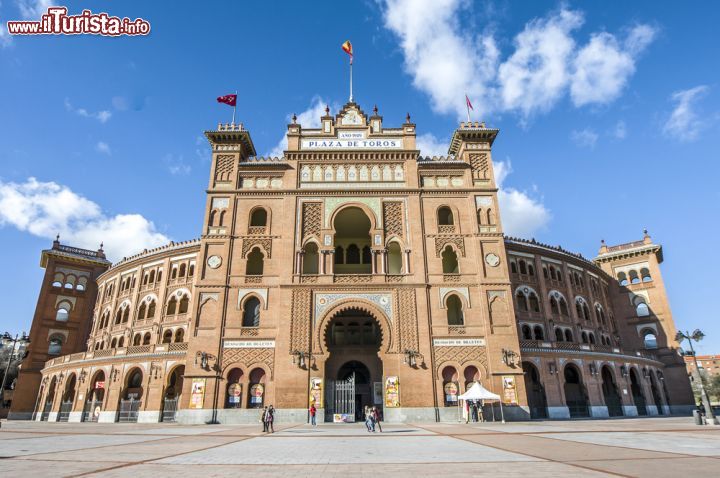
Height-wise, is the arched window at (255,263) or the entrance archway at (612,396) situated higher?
the arched window at (255,263)

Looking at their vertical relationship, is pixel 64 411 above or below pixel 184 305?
below

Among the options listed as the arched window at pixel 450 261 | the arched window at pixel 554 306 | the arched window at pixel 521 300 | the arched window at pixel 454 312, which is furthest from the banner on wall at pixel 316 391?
the arched window at pixel 554 306

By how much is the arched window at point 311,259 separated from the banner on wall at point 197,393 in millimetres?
10357

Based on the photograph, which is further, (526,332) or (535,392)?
(526,332)

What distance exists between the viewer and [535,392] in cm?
3344

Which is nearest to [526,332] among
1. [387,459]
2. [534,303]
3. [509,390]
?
[534,303]

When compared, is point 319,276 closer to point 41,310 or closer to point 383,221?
point 383,221

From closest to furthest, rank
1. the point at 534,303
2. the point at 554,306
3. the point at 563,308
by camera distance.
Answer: the point at 534,303, the point at 554,306, the point at 563,308

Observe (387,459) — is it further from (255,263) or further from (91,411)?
(91,411)

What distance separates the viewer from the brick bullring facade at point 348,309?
27.5 m

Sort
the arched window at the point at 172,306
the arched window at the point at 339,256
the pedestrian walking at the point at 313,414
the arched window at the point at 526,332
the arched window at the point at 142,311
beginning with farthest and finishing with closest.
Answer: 1. the arched window at the point at 142,311
2. the arched window at the point at 172,306
3. the arched window at the point at 526,332
4. the arched window at the point at 339,256
5. the pedestrian walking at the point at 313,414

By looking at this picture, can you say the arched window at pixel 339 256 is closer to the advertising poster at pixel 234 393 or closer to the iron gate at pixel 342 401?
the iron gate at pixel 342 401

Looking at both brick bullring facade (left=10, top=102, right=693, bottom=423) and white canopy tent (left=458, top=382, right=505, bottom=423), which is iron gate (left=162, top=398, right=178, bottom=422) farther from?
white canopy tent (left=458, top=382, right=505, bottom=423)

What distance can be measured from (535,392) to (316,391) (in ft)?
60.0
